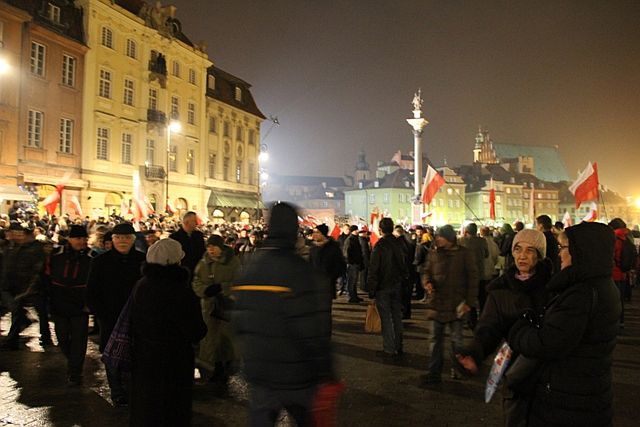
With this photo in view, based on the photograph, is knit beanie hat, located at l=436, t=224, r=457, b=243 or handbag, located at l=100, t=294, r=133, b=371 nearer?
handbag, located at l=100, t=294, r=133, b=371

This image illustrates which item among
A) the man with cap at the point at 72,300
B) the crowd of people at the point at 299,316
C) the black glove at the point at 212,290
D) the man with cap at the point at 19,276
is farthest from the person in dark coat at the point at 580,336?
the man with cap at the point at 19,276

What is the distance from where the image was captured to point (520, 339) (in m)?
3.06

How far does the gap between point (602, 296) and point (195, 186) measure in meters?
43.9

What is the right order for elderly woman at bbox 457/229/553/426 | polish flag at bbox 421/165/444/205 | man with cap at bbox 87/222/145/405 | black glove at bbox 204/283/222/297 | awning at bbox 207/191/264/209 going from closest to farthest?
1. elderly woman at bbox 457/229/553/426
2. man with cap at bbox 87/222/145/405
3. black glove at bbox 204/283/222/297
4. polish flag at bbox 421/165/444/205
5. awning at bbox 207/191/264/209

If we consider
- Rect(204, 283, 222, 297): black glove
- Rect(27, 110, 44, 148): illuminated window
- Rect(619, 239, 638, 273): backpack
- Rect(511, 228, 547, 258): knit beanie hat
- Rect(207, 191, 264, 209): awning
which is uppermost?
Rect(27, 110, 44, 148): illuminated window

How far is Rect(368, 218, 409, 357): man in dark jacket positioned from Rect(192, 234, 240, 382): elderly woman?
2633 mm

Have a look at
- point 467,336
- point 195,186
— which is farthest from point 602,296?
point 195,186

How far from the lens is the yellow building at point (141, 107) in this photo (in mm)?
34281

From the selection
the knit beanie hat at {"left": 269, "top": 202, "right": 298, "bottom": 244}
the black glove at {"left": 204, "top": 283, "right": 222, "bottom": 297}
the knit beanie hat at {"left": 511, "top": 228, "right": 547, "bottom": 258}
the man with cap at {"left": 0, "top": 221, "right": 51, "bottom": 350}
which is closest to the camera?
the knit beanie hat at {"left": 269, "top": 202, "right": 298, "bottom": 244}

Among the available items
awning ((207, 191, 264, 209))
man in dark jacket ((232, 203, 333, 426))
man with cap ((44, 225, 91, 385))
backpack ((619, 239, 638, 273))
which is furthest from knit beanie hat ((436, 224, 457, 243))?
awning ((207, 191, 264, 209))

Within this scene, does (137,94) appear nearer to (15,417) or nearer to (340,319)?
(340,319)

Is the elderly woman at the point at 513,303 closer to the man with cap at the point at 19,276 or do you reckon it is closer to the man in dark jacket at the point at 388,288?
the man in dark jacket at the point at 388,288

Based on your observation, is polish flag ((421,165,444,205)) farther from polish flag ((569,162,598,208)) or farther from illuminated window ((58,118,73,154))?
illuminated window ((58,118,73,154))

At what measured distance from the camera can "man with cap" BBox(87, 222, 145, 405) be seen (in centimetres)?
615
